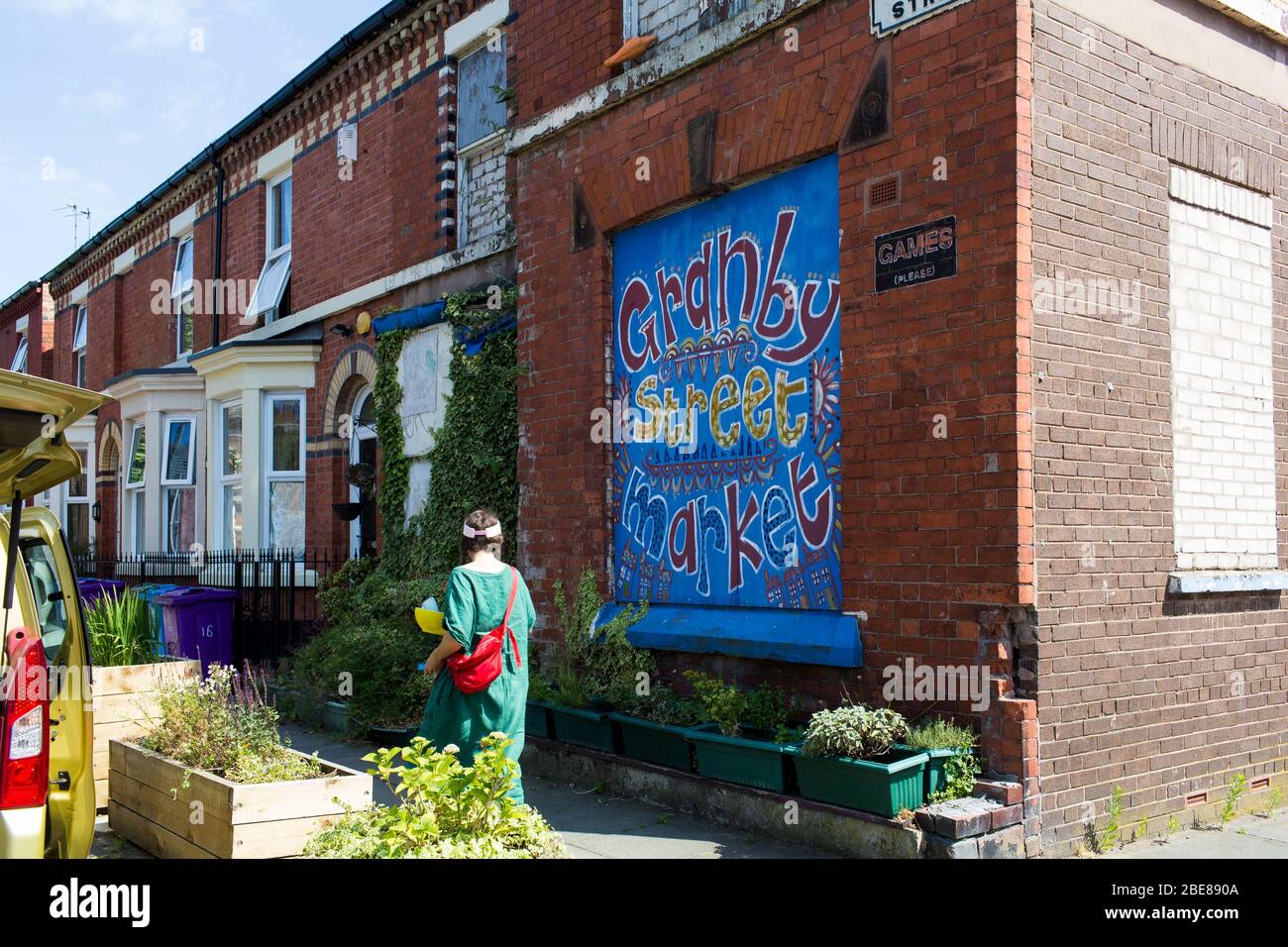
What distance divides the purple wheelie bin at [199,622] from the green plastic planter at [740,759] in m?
6.44

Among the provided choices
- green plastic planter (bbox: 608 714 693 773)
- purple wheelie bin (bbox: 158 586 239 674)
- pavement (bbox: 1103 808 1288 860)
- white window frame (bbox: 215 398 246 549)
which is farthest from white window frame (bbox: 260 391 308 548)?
pavement (bbox: 1103 808 1288 860)

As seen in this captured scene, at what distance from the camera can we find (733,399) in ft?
25.3

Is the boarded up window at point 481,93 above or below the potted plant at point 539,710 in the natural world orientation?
above

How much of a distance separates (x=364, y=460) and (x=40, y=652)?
31.1 ft

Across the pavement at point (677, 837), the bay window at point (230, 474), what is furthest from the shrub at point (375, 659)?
the bay window at point (230, 474)

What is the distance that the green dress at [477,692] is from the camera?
5305 mm

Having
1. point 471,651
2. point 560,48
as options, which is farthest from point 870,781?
point 560,48

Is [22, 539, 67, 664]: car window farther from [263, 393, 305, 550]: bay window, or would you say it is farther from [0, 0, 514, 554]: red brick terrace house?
[263, 393, 305, 550]: bay window

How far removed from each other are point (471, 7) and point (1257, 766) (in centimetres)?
1012

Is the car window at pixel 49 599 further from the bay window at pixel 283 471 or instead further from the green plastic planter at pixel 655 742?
the bay window at pixel 283 471

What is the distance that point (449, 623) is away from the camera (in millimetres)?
5258

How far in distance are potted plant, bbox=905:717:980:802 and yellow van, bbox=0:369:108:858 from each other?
4025 millimetres

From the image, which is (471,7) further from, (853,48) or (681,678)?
(681,678)
